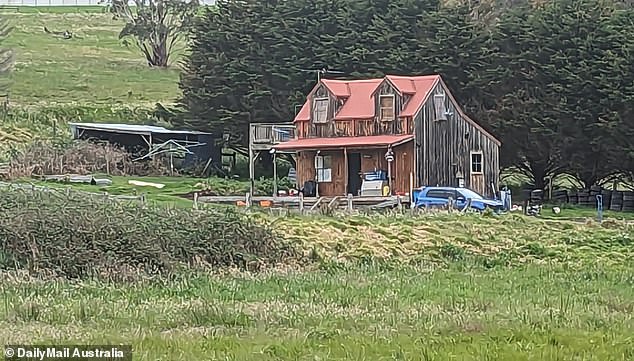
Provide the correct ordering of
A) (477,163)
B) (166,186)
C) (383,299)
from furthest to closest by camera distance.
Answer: (477,163) → (166,186) → (383,299)

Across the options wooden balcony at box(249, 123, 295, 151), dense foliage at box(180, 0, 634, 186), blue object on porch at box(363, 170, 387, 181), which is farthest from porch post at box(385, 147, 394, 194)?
dense foliage at box(180, 0, 634, 186)

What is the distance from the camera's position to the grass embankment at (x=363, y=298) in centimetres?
1055

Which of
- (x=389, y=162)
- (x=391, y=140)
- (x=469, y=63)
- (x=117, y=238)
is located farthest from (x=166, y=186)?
(x=117, y=238)

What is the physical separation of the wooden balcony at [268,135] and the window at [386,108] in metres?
5.47

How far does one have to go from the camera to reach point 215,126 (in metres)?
59.7

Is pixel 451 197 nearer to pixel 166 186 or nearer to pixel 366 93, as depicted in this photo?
pixel 366 93

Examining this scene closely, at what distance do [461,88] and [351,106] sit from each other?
8.98m

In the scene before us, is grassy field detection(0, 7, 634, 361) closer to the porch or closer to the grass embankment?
the grass embankment

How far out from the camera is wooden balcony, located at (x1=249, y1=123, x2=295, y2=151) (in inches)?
2013

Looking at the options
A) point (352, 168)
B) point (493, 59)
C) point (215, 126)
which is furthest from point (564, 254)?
point (215, 126)

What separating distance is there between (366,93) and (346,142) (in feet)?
10.9

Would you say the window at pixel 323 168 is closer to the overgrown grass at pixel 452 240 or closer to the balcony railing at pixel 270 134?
the balcony railing at pixel 270 134

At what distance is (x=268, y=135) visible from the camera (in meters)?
51.5

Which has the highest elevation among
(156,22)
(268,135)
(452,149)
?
(156,22)
